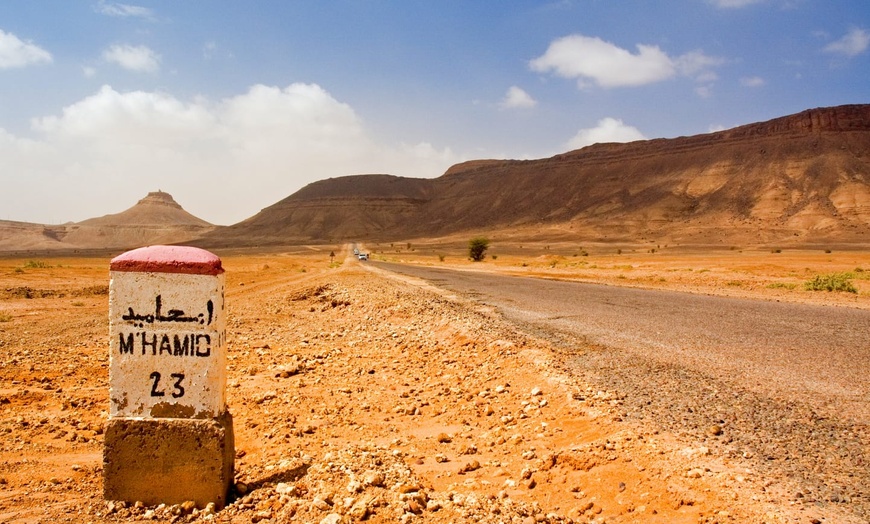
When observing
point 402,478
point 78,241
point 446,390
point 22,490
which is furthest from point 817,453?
point 78,241

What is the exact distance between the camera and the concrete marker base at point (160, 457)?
15.1ft

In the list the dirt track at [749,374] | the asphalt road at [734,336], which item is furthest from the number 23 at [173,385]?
the asphalt road at [734,336]

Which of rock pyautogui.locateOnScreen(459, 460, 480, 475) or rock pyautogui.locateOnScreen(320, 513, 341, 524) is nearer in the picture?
rock pyautogui.locateOnScreen(320, 513, 341, 524)

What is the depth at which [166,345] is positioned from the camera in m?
4.62

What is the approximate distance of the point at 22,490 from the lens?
483 centimetres

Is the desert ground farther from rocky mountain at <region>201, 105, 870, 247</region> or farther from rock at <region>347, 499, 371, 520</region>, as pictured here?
rocky mountain at <region>201, 105, 870, 247</region>

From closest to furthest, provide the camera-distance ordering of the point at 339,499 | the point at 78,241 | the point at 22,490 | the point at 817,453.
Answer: the point at 339,499 < the point at 817,453 < the point at 22,490 < the point at 78,241

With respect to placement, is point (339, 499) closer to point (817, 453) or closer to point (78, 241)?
point (817, 453)

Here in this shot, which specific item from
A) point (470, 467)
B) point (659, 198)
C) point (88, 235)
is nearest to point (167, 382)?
point (470, 467)

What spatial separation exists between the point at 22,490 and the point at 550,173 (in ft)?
475

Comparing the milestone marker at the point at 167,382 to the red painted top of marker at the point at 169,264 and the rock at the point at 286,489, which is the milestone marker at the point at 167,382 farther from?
the rock at the point at 286,489

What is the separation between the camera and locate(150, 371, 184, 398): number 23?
4.64m

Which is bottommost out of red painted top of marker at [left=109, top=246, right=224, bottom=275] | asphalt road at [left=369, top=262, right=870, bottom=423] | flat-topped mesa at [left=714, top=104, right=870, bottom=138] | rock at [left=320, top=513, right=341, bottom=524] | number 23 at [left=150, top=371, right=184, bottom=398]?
rock at [left=320, top=513, right=341, bottom=524]

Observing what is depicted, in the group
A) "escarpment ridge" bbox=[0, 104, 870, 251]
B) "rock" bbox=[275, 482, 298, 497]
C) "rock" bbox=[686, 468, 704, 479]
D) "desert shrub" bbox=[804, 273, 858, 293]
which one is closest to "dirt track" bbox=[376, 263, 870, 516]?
"rock" bbox=[686, 468, 704, 479]
